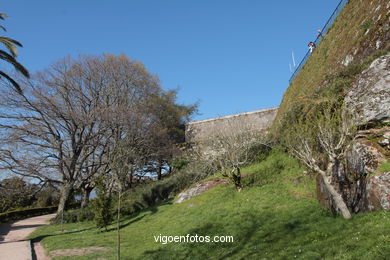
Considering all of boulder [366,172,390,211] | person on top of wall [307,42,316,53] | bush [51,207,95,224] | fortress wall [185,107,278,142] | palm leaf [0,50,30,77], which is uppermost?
person on top of wall [307,42,316,53]

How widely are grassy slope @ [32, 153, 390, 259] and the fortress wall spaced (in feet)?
24.1

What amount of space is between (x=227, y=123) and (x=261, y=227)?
61.6ft

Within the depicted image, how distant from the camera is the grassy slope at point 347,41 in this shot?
43.7 feet

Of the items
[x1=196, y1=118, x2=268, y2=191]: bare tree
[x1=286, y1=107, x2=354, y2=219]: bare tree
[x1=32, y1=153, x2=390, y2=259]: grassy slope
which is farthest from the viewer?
[x1=196, y1=118, x2=268, y2=191]: bare tree

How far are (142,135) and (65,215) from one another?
10579mm

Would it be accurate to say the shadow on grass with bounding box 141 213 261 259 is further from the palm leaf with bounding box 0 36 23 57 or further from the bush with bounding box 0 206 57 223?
the bush with bounding box 0 206 57 223

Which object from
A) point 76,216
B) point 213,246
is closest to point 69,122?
point 76,216

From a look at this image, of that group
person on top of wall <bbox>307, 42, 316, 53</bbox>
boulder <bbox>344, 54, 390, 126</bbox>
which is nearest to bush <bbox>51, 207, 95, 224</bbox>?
boulder <bbox>344, 54, 390, 126</bbox>

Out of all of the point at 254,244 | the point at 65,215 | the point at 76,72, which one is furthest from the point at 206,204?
the point at 76,72

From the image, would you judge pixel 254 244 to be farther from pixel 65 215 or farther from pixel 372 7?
pixel 65 215

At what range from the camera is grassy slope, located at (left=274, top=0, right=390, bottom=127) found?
13.3 metres

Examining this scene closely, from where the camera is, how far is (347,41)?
1605 cm

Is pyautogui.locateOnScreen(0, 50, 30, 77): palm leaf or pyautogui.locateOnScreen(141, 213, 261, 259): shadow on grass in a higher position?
pyautogui.locateOnScreen(0, 50, 30, 77): palm leaf

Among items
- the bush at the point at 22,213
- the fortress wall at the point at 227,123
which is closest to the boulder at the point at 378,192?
the fortress wall at the point at 227,123
